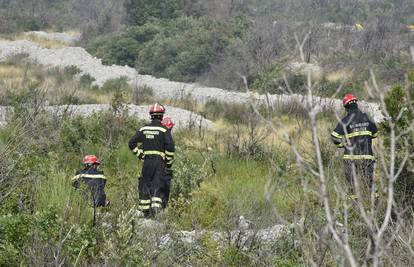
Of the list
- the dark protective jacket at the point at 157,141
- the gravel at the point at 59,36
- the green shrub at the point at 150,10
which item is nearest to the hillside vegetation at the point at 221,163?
the dark protective jacket at the point at 157,141

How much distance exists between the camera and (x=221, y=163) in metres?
11.8

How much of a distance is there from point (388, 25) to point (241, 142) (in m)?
27.4

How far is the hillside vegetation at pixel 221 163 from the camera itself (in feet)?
12.0

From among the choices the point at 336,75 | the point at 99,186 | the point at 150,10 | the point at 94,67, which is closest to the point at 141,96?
the point at 336,75

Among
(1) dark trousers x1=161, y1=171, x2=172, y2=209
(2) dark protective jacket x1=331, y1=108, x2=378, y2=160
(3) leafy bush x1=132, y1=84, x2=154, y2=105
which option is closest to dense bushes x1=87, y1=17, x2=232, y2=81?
(3) leafy bush x1=132, y1=84, x2=154, y2=105

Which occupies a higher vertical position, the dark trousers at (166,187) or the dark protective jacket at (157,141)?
the dark protective jacket at (157,141)

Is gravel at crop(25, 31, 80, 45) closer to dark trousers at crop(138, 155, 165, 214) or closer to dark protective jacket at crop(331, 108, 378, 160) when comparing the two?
dark trousers at crop(138, 155, 165, 214)

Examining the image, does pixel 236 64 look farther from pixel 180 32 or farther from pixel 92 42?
pixel 92 42

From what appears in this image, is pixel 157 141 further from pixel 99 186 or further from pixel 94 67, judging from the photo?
pixel 94 67

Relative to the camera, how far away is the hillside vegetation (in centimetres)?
366

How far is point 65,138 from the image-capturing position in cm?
1239

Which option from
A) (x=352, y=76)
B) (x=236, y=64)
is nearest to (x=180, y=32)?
(x=236, y=64)

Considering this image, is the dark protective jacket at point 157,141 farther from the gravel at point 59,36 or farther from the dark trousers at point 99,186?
the gravel at point 59,36

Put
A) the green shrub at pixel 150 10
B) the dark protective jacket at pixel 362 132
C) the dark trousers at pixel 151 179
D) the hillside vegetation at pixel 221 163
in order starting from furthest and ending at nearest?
1. the green shrub at pixel 150 10
2. the dark protective jacket at pixel 362 132
3. the dark trousers at pixel 151 179
4. the hillside vegetation at pixel 221 163
